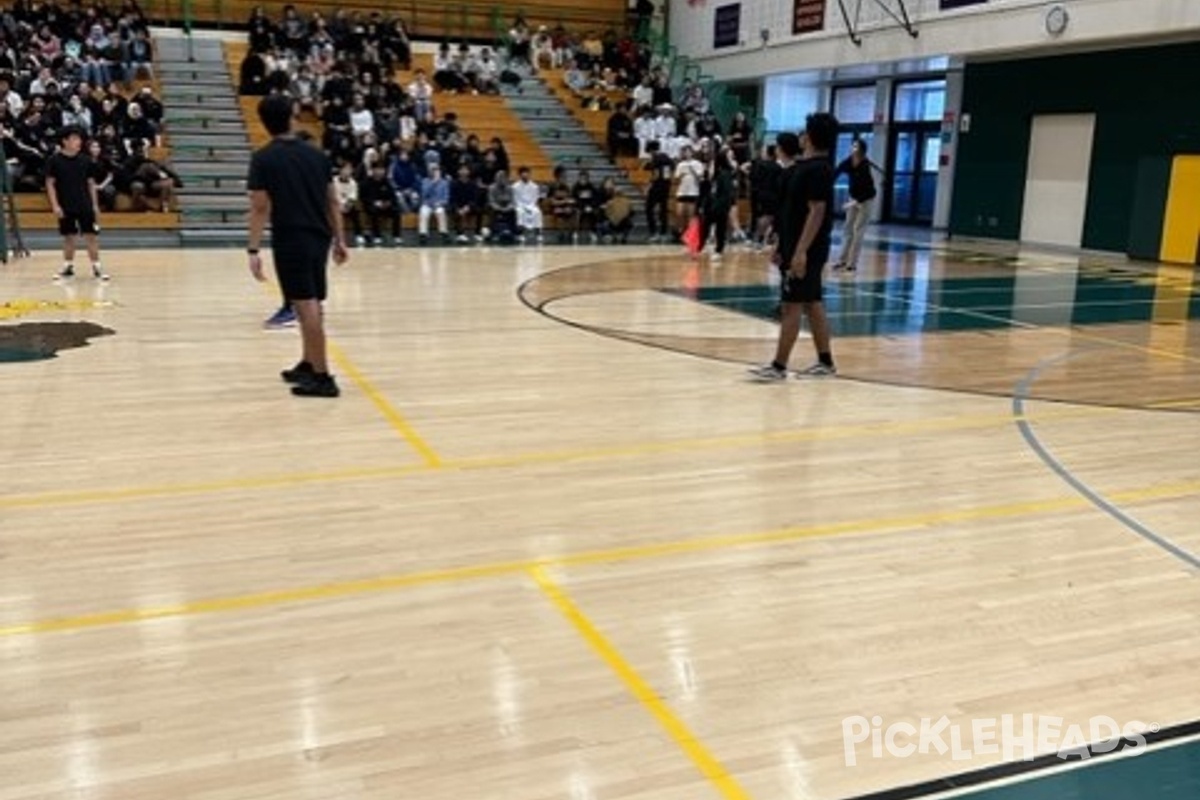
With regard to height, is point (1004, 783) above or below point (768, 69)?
below

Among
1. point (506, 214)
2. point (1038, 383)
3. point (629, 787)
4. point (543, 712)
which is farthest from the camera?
point (506, 214)

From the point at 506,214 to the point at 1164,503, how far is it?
15010mm

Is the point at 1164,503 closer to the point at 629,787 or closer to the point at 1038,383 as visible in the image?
the point at 1038,383

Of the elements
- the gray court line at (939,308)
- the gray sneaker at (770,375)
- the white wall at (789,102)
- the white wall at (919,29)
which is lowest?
the gray sneaker at (770,375)

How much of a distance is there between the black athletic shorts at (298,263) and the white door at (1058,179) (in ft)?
58.1

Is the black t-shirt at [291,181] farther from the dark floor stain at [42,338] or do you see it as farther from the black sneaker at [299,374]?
the dark floor stain at [42,338]

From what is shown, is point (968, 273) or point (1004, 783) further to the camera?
point (968, 273)

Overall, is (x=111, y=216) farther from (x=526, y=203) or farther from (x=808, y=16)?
Answer: (x=808, y=16)

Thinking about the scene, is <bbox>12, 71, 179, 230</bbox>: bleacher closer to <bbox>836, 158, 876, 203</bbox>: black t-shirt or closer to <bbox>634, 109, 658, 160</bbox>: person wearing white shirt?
<bbox>634, 109, 658, 160</bbox>: person wearing white shirt

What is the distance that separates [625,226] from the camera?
2005cm

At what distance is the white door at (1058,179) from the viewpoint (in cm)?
2081

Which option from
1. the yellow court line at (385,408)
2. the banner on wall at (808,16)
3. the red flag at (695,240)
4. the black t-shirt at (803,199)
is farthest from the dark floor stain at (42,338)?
the banner on wall at (808,16)

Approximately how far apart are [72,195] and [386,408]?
24.1 ft

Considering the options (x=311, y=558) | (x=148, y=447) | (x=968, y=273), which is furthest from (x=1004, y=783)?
(x=968, y=273)
